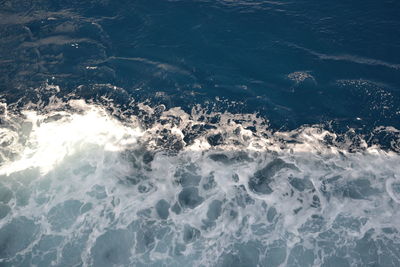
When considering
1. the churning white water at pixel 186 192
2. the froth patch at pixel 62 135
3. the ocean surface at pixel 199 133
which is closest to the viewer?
the churning white water at pixel 186 192

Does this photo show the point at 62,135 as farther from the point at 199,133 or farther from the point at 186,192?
the point at 186,192

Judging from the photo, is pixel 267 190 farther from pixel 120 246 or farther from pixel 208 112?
pixel 120 246

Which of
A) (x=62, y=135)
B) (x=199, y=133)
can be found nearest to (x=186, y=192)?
(x=199, y=133)

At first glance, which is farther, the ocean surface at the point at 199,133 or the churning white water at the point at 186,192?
the ocean surface at the point at 199,133

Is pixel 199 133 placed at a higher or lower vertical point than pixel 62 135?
higher

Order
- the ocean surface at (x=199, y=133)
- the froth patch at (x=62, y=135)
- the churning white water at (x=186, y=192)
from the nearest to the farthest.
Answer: the churning white water at (x=186, y=192) → the ocean surface at (x=199, y=133) → the froth patch at (x=62, y=135)
